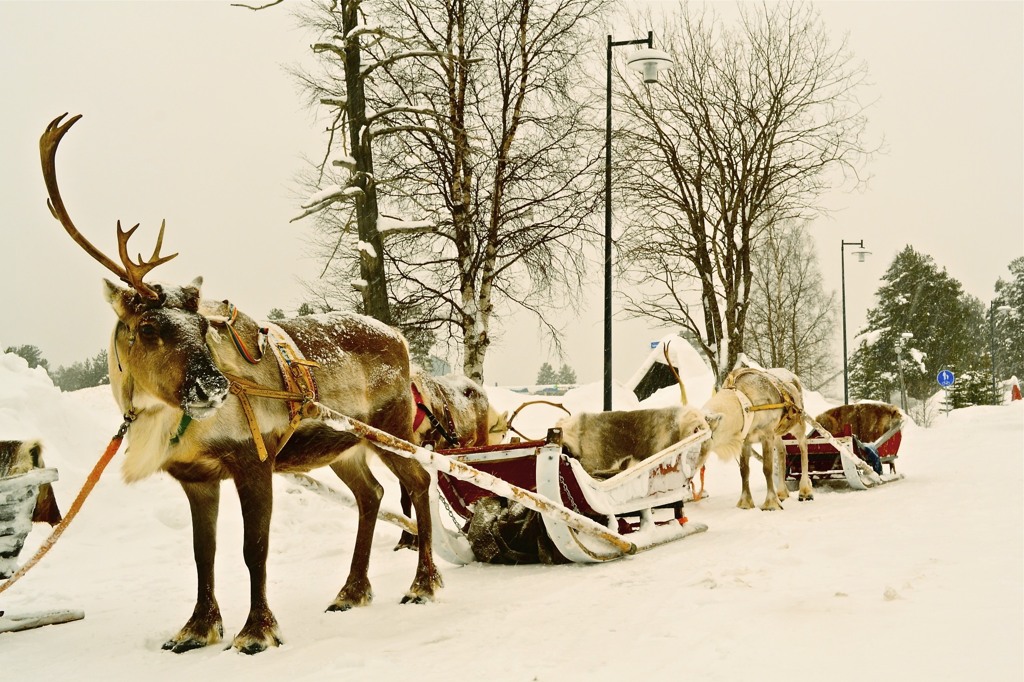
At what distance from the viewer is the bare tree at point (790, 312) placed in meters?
39.9

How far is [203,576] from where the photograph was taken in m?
4.96

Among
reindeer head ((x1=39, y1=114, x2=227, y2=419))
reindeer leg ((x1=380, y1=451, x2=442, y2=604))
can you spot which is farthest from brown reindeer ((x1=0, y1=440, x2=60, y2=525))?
reindeer leg ((x1=380, y1=451, x2=442, y2=604))

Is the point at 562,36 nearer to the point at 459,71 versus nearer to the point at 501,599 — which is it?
the point at 459,71

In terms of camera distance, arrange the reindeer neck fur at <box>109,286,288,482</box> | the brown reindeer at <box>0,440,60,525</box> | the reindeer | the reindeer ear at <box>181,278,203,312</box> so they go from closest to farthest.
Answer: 1. the reindeer neck fur at <box>109,286,288,482</box>
2. the reindeer ear at <box>181,278,203,312</box>
3. the brown reindeer at <box>0,440,60,525</box>
4. the reindeer

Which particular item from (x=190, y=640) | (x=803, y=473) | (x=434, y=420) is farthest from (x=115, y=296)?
(x=803, y=473)

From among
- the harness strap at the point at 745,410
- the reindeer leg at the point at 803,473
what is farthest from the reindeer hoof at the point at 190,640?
the reindeer leg at the point at 803,473

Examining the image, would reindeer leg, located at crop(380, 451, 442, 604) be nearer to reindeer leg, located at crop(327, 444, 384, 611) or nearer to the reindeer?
reindeer leg, located at crop(327, 444, 384, 611)

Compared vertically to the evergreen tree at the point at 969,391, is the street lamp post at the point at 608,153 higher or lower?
higher

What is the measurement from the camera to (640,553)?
7180 mm

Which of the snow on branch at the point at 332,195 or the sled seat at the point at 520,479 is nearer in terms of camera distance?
the sled seat at the point at 520,479

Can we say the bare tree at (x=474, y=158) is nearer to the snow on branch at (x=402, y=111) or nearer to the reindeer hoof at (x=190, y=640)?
the snow on branch at (x=402, y=111)

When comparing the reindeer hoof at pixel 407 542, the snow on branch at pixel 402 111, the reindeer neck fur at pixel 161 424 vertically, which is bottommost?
the reindeer hoof at pixel 407 542

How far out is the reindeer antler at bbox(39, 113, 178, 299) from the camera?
4.29 m

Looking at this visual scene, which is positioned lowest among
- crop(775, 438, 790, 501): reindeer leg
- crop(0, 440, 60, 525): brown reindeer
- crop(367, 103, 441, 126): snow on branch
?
crop(775, 438, 790, 501): reindeer leg
